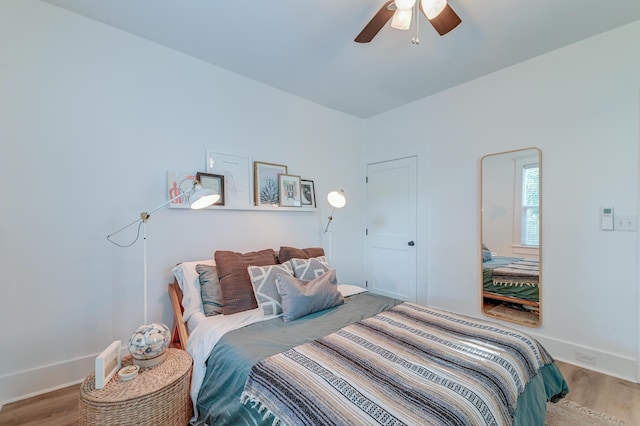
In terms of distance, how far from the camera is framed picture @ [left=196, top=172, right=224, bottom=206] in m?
2.57

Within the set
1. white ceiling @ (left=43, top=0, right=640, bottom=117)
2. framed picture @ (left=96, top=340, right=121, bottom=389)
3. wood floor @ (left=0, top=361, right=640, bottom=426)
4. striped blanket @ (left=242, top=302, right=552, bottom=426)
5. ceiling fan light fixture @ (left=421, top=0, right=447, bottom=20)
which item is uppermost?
white ceiling @ (left=43, top=0, right=640, bottom=117)

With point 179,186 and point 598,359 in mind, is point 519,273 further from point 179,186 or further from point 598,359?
point 179,186

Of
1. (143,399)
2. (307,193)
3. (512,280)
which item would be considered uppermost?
(307,193)

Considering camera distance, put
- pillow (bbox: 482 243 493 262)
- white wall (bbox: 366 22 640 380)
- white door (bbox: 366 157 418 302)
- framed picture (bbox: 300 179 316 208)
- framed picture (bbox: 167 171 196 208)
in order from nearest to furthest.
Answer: white wall (bbox: 366 22 640 380) → framed picture (bbox: 167 171 196 208) → pillow (bbox: 482 243 493 262) → framed picture (bbox: 300 179 316 208) → white door (bbox: 366 157 418 302)

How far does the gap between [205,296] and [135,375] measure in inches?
24.8

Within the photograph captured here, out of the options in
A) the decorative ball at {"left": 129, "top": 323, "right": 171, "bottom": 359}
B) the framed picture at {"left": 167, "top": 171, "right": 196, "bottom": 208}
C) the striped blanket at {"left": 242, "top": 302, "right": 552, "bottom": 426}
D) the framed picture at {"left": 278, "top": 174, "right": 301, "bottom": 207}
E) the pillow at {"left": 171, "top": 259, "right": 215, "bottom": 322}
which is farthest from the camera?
the framed picture at {"left": 278, "top": 174, "right": 301, "bottom": 207}

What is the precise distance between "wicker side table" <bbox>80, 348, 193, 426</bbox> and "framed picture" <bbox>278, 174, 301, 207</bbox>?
188 centimetres

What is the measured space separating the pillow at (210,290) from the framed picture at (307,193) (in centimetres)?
144

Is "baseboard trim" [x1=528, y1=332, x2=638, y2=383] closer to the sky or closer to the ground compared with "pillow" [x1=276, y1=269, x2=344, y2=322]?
closer to the ground

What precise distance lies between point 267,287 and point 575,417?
82.9 inches

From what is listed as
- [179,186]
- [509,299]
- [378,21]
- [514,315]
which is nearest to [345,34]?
[378,21]

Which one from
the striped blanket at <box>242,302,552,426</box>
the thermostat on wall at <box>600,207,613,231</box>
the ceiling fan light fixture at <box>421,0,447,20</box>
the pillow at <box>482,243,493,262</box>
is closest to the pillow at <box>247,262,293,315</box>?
the striped blanket at <box>242,302,552,426</box>

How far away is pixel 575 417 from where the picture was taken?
173cm

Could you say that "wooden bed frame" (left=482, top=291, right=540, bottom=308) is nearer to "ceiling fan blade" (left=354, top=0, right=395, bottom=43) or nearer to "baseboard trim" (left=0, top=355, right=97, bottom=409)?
"ceiling fan blade" (left=354, top=0, right=395, bottom=43)
